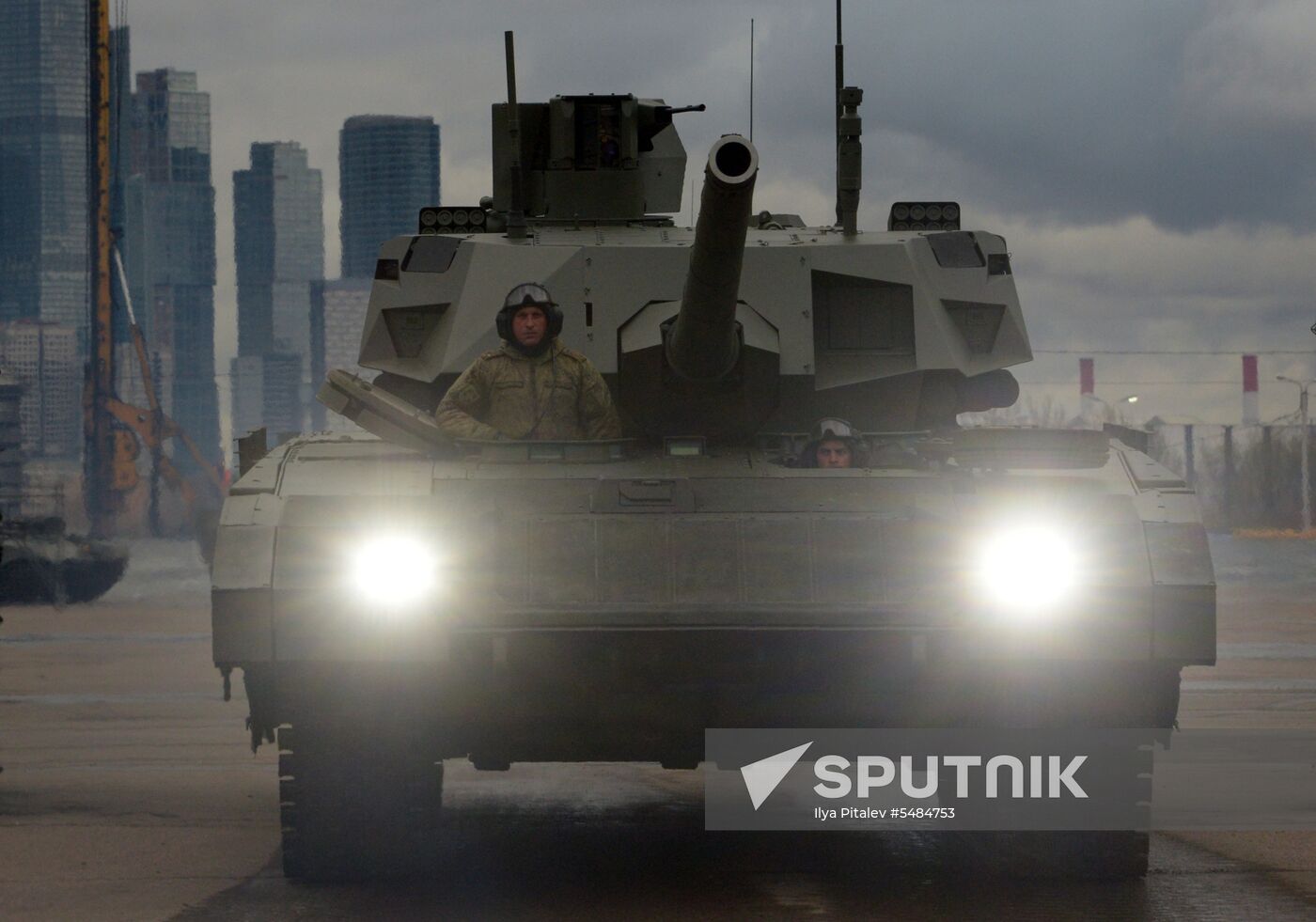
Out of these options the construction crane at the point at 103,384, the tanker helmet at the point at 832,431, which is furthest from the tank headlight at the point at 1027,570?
the construction crane at the point at 103,384

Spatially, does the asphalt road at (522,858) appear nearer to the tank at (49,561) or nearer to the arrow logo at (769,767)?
the arrow logo at (769,767)

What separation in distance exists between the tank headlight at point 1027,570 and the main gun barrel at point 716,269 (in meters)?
1.53

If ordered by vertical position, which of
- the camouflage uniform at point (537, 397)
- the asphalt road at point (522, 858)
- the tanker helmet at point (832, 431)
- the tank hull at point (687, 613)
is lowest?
the asphalt road at point (522, 858)

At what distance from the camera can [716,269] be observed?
9.44 meters

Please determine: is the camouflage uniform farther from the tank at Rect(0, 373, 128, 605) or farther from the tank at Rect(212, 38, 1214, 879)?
the tank at Rect(0, 373, 128, 605)

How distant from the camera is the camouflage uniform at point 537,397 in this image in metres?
10.6

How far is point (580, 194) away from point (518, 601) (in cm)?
436

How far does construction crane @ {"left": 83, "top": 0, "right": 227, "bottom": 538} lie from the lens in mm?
78188

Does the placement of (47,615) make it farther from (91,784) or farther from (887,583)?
(887,583)

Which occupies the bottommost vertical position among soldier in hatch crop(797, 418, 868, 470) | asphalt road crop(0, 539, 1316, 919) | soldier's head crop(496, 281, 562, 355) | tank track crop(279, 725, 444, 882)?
asphalt road crop(0, 539, 1316, 919)

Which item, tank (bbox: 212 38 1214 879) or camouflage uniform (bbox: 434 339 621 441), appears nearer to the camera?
tank (bbox: 212 38 1214 879)

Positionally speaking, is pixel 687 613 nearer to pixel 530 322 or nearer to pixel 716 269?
pixel 716 269
